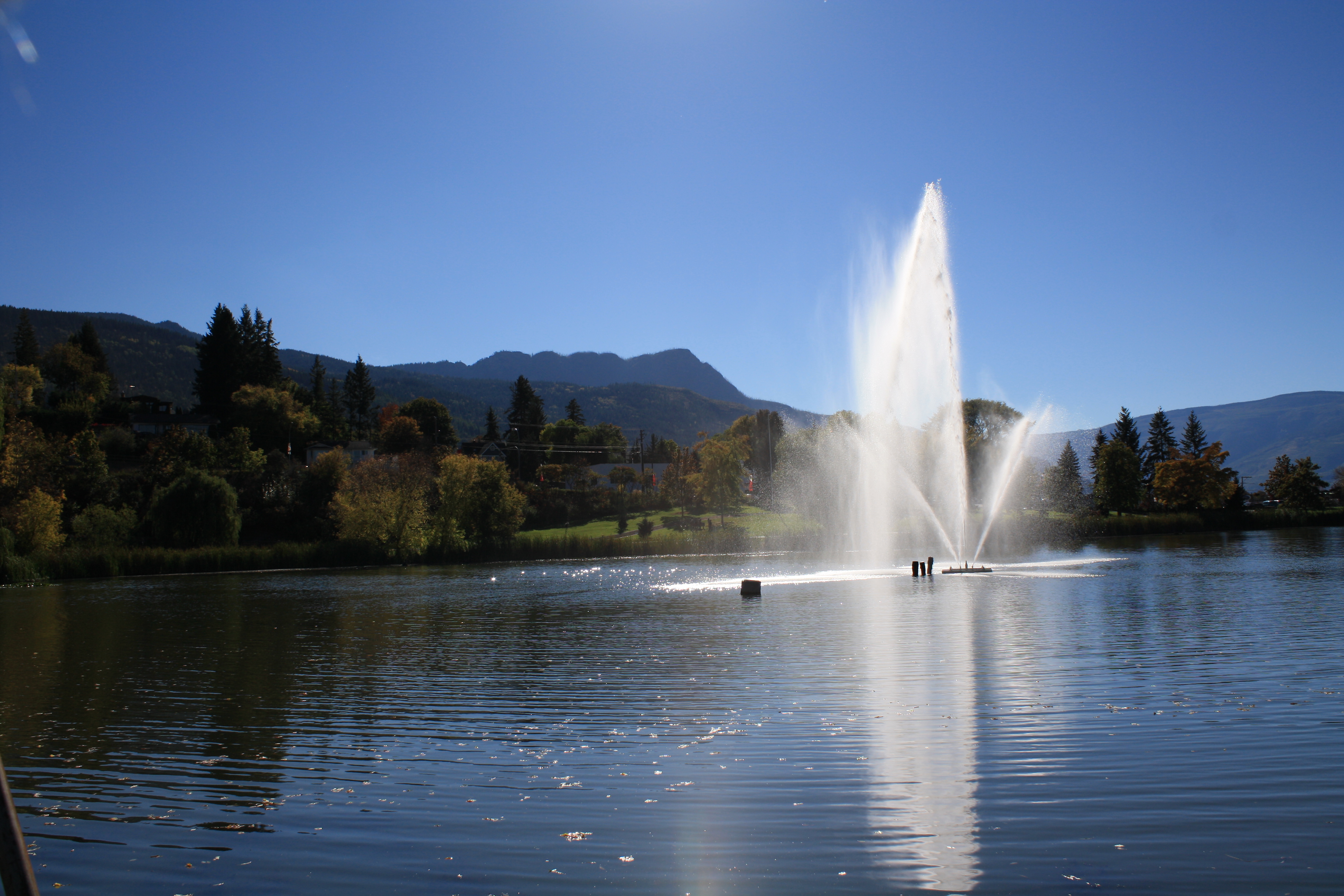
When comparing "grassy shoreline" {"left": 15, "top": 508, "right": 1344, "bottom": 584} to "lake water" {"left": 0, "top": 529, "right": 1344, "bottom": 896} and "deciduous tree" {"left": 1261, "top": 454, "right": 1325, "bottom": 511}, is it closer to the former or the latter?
"deciduous tree" {"left": 1261, "top": 454, "right": 1325, "bottom": 511}

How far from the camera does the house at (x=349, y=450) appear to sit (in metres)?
126

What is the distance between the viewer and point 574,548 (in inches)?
3263

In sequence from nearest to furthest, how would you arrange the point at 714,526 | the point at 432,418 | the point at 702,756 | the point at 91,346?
the point at 702,756, the point at 714,526, the point at 91,346, the point at 432,418

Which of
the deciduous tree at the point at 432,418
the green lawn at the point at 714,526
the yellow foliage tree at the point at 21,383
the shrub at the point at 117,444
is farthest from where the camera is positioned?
the deciduous tree at the point at 432,418

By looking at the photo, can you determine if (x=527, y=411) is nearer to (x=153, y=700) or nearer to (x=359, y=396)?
(x=359, y=396)

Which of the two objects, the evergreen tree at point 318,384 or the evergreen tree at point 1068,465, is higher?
the evergreen tree at point 318,384

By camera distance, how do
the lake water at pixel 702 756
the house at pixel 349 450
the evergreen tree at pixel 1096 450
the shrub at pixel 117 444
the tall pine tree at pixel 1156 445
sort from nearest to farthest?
the lake water at pixel 702 756
the shrub at pixel 117 444
the evergreen tree at pixel 1096 450
the house at pixel 349 450
the tall pine tree at pixel 1156 445

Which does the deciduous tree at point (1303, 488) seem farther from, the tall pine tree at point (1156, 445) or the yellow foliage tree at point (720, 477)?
the yellow foliage tree at point (720, 477)

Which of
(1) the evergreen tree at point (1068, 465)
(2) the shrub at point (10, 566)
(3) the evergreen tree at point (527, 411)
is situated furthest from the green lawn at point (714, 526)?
(3) the evergreen tree at point (527, 411)

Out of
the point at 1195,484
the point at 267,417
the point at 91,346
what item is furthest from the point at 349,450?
the point at 1195,484

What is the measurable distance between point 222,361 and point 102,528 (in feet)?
217

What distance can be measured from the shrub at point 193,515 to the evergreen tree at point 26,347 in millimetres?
96037

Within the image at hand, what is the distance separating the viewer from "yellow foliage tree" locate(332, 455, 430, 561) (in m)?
78.4

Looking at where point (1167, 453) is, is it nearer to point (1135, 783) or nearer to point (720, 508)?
point (720, 508)
